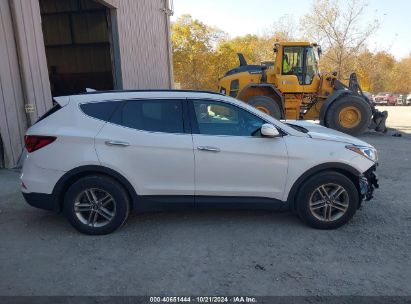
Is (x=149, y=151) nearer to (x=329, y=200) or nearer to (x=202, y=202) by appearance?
(x=202, y=202)

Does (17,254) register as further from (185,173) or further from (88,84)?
(88,84)

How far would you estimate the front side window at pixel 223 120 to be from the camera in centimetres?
412

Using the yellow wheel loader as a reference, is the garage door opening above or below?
above

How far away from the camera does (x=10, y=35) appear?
6.94 m

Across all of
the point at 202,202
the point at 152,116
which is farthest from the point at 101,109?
the point at 202,202

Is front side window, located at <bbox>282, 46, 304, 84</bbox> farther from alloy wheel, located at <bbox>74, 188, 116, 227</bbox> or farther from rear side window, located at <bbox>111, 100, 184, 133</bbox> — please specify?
alloy wheel, located at <bbox>74, 188, 116, 227</bbox>

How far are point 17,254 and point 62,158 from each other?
115 centimetres

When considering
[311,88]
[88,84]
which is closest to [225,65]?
[88,84]

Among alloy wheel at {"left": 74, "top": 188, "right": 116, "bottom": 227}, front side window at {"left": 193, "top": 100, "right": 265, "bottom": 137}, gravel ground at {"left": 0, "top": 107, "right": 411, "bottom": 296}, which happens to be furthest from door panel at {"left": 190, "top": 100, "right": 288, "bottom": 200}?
alloy wheel at {"left": 74, "top": 188, "right": 116, "bottom": 227}

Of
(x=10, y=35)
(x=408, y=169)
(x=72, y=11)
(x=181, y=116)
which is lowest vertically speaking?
(x=408, y=169)

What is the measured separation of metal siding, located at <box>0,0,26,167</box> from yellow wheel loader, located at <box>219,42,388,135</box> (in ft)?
23.0

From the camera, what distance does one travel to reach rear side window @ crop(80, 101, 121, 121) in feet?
13.5

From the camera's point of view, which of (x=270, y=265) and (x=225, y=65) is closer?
(x=270, y=265)

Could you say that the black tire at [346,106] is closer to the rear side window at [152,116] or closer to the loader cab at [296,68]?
the loader cab at [296,68]
